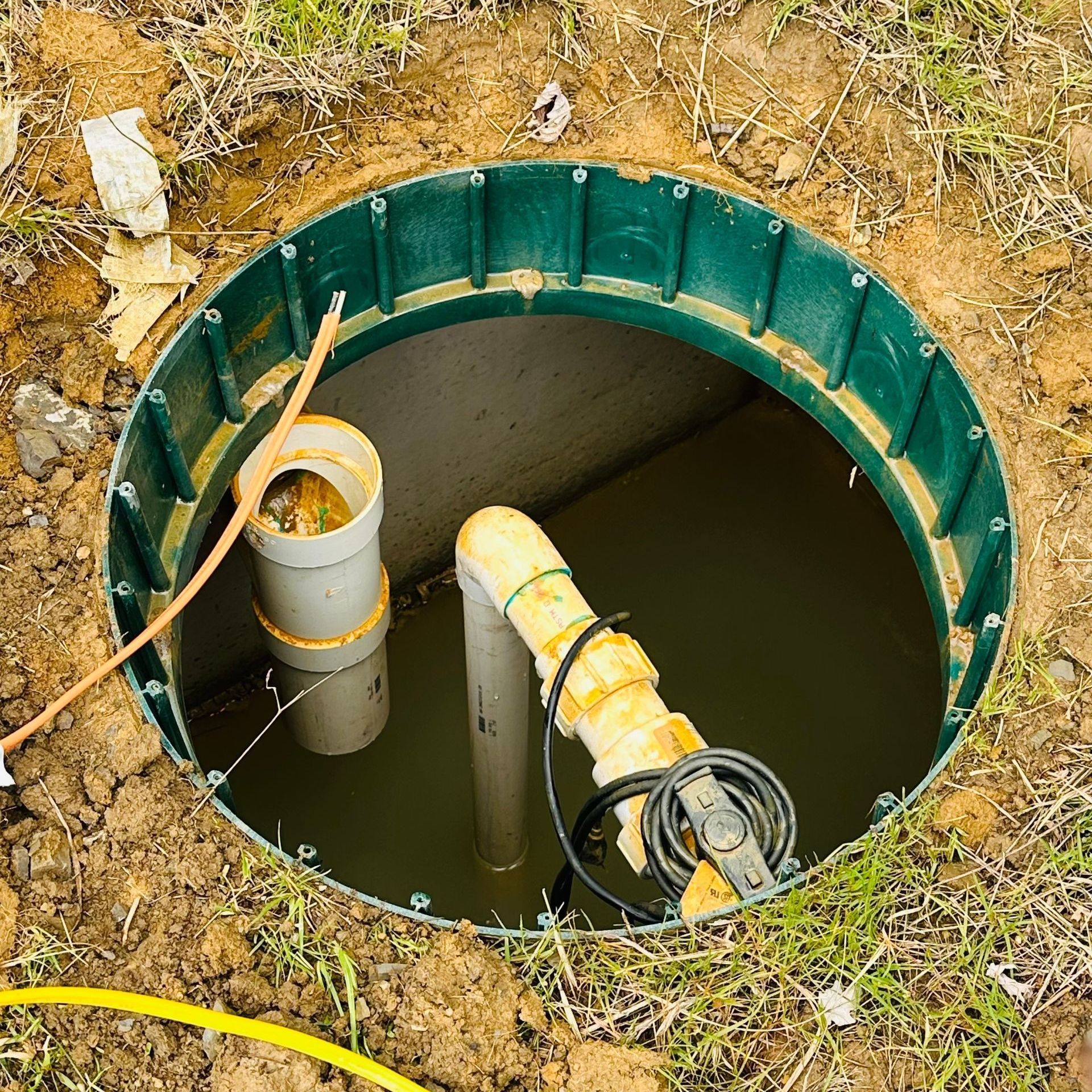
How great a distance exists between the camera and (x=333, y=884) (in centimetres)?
234

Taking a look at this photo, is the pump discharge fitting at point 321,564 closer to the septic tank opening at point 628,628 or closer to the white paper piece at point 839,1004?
the septic tank opening at point 628,628

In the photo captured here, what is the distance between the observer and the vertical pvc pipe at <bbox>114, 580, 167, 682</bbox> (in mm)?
2576

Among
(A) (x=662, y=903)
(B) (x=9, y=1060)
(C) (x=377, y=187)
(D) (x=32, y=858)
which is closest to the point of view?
(B) (x=9, y=1060)

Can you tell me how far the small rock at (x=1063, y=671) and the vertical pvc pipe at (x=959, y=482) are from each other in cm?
54

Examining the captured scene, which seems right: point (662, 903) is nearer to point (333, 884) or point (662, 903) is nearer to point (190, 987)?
point (333, 884)

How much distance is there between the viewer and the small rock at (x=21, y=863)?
228 centimetres

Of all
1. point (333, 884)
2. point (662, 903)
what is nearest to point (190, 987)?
point (333, 884)

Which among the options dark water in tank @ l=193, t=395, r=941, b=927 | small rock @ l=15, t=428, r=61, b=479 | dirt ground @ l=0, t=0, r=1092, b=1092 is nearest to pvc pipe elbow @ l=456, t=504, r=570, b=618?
dirt ground @ l=0, t=0, r=1092, b=1092

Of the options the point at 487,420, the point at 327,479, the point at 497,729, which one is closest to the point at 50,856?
the point at 327,479

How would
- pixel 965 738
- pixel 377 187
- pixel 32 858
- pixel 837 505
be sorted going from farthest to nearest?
pixel 837 505 < pixel 377 187 < pixel 965 738 < pixel 32 858

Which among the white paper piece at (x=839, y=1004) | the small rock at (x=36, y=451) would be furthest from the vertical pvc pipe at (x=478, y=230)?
the white paper piece at (x=839, y=1004)

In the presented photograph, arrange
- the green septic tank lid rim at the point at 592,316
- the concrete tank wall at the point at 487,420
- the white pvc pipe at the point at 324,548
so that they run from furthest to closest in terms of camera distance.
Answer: the concrete tank wall at the point at 487,420, the white pvc pipe at the point at 324,548, the green septic tank lid rim at the point at 592,316

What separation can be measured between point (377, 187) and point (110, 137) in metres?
0.66

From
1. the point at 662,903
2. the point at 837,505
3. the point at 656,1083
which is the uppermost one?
the point at 656,1083
